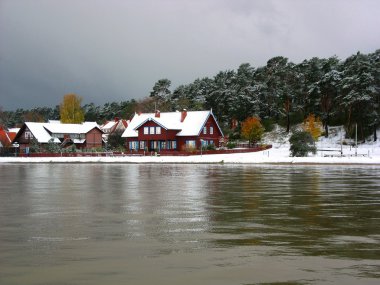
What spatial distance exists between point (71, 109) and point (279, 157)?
9114cm

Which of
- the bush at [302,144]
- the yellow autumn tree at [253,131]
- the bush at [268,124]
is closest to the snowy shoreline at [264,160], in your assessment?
the bush at [302,144]

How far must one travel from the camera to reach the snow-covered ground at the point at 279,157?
5734 centimetres

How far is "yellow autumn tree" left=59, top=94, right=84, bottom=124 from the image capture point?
460 feet

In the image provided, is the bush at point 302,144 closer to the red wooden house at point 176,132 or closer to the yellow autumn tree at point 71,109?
the red wooden house at point 176,132

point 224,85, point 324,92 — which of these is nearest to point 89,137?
point 224,85

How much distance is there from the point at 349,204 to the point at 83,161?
5323 cm

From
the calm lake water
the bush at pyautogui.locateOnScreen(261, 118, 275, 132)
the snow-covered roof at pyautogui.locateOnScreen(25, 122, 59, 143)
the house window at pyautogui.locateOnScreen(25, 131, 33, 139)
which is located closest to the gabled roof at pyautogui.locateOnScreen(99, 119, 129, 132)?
the snow-covered roof at pyautogui.locateOnScreen(25, 122, 59, 143)

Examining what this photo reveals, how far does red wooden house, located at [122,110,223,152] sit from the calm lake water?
66.8 m

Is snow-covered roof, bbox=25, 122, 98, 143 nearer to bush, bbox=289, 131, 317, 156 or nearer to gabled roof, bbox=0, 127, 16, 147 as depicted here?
gabled roof, bbox=0, 127, 16, 147

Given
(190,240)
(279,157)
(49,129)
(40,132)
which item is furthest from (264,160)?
(40,132)

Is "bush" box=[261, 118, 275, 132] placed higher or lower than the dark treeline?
lower

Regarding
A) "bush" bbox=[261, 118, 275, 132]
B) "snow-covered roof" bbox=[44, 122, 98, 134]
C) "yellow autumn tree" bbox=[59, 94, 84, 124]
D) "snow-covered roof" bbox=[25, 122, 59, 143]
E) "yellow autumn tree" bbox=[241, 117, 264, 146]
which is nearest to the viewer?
"yellow autumn tree" bbox=[241, 117, 264, 146]

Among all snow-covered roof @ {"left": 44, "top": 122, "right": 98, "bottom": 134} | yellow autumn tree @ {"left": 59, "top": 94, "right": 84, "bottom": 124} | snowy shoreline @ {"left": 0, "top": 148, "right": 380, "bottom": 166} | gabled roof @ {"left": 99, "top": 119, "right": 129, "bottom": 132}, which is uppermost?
yellow autumn tree @ {"left": 59, "top": 94, "right": 84, "bottom": 124}

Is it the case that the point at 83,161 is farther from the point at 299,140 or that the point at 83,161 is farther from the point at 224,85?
the point at 224,85
